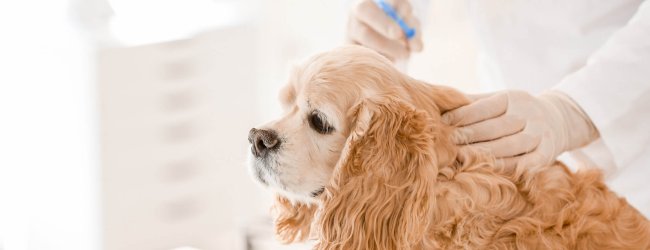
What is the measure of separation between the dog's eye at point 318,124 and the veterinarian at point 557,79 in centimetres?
18

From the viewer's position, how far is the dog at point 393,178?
947mm

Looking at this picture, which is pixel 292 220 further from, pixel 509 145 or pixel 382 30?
pixel 382 30

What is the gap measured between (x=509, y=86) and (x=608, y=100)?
14.7 inches

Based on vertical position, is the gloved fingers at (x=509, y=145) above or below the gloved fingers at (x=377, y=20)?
below

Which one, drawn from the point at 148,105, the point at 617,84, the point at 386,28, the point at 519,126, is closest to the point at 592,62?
the point at 617,84

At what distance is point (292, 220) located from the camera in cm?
109

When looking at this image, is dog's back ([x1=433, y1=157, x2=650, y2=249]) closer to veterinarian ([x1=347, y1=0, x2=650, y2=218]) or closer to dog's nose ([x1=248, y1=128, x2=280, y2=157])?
veterinarian ([x1=347, y1=0, x2=650, y2=218])

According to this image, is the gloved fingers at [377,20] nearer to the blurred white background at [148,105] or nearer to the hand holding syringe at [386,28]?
the hand holding syringe at [386,28]

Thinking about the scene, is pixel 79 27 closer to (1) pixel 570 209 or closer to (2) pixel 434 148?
(2) pixel 434 148

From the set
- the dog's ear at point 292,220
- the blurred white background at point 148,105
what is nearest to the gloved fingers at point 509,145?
the dog's ear at point 292,220

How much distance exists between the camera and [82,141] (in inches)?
85.0

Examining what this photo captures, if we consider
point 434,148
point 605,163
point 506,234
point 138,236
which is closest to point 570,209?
point 506,234

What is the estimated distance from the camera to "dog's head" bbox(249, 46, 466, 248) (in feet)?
3.10

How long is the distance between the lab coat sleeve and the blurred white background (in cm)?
45
